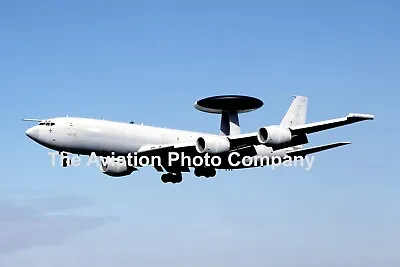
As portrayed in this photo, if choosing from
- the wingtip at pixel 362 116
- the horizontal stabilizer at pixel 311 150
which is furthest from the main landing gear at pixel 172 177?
the wingtip at pixel 362 116

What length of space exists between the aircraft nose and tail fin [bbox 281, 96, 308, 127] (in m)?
23.7

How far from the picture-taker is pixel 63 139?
56.6m

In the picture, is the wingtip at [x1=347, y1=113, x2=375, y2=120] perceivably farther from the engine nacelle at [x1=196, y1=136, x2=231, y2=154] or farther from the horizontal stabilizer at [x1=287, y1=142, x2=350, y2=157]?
the engine nacelle at [x1=196, y1=136, x2=231, y2=154]

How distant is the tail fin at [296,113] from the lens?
6800 cm

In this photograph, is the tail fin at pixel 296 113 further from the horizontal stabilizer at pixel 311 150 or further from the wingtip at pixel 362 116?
the wingtip at pixel 362 116

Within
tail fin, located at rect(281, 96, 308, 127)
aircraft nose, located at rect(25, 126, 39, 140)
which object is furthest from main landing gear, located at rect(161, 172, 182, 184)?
aircraft nose, located at rect(25, 126, 39, 140)

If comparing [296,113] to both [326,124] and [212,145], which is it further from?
[212,145]

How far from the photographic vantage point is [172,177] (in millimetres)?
65062

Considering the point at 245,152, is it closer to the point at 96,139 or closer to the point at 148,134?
the point at 148,134

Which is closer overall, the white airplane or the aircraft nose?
the white airplane

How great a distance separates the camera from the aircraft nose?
187 feet

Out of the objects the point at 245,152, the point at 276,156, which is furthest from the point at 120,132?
the point at 276,156

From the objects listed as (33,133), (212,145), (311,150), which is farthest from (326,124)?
(33,133)

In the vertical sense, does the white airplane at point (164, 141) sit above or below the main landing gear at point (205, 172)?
above
